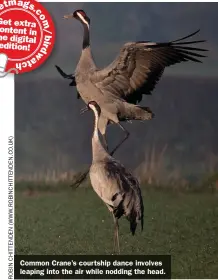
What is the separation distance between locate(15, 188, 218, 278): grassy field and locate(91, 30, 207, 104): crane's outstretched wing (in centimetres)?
66

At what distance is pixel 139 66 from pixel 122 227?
1013 mm

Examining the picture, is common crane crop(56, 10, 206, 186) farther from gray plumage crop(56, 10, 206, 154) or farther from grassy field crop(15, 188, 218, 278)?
grassy field crop(15, 188, 218, 278)

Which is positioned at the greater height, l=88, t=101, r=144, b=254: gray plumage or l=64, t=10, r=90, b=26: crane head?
l=64, t=10, r=90, b=26: crane head

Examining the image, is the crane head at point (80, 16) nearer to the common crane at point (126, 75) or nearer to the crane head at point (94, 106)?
the common crane at point (126, 75)

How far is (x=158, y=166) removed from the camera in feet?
13.5

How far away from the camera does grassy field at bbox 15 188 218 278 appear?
409cm

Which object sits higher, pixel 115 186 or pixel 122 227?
pixel 115 186

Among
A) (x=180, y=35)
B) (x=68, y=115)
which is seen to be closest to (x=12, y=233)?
(x=68, y=115)

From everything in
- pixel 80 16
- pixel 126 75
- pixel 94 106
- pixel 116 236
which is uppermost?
pixel 80 16

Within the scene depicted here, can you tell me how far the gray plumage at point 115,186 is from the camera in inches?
159

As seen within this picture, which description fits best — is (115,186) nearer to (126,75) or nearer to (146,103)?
(146,103)

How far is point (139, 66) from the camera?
4137 millimetres

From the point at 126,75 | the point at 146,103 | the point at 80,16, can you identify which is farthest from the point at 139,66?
the point at 80,16

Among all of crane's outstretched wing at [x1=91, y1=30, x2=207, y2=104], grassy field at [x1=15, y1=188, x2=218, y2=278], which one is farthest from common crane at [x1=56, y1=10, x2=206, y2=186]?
grassy field at [x1=15, y1=188, x2=218, y2=278]
